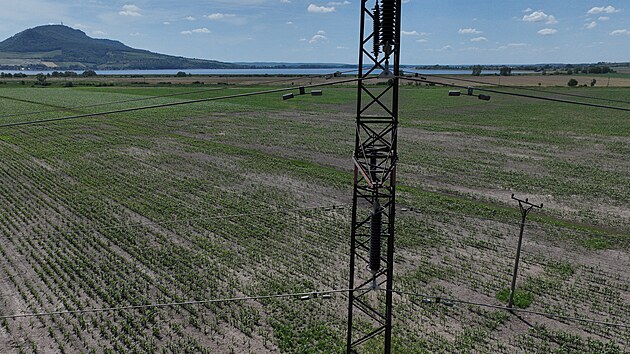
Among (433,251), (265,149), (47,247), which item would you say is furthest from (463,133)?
(47,247)

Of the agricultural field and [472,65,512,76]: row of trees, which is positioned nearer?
the agricultural field

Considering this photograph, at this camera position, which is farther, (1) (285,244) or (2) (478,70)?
(2) (478,70)

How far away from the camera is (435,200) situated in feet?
88.9

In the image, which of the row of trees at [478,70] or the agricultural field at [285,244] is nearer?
the agricultural field at [285,244]

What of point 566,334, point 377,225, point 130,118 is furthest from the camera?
point 130,118

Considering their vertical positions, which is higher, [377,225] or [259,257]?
[377,225]

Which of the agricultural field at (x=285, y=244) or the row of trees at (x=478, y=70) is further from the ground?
the row of trees at (x=478, y=70)

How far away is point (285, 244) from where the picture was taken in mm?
20750

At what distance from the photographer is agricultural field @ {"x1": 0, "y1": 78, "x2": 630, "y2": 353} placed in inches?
A: 558

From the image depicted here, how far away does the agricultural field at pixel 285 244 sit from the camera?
14.2 metres

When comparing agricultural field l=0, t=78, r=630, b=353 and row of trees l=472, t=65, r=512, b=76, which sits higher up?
row of trees l=472, t=65, r=512, b=76

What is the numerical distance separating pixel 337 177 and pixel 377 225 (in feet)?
71.9

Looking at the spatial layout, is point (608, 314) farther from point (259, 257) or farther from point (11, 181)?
point (11, 181)

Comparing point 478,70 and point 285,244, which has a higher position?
point 478,70
